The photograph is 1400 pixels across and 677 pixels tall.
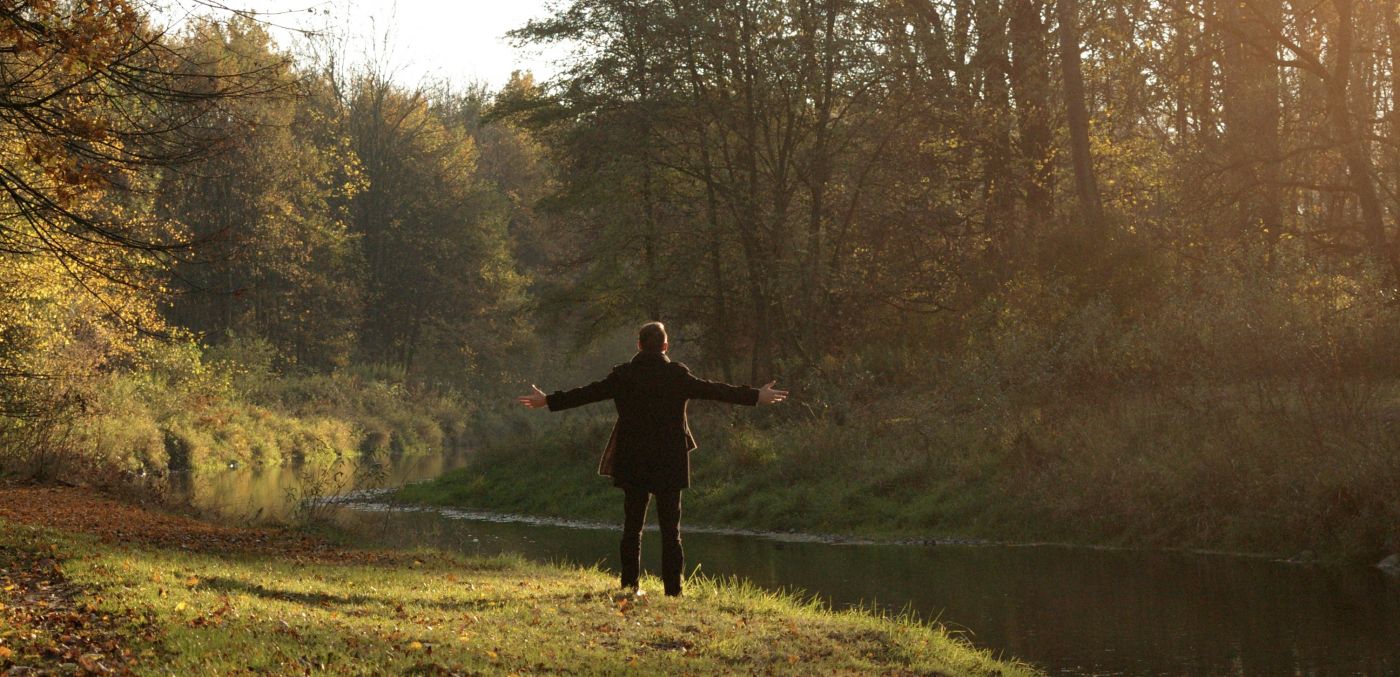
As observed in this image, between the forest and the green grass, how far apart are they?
128 inches

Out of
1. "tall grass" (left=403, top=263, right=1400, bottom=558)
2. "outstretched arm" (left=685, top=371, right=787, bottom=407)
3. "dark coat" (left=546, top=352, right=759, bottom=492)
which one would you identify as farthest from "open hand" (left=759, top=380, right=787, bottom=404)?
"tall grass" (left=403, top=263, right=1400, bottom=558)

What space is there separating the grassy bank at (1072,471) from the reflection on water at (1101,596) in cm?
87

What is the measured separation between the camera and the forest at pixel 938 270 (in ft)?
67.8

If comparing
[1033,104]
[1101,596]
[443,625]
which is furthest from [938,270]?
[443,625]

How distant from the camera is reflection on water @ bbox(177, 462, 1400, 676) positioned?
1271 cm

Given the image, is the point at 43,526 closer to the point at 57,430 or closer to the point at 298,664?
the point at 298,664

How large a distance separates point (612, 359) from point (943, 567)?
139 feet

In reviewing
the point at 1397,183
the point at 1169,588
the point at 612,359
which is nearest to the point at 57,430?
the point at 1169,588

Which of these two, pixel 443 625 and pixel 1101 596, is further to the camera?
pixel 1101 596

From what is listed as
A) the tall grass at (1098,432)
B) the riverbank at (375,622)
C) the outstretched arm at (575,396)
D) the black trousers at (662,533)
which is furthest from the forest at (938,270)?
the black trousers at (662,533)

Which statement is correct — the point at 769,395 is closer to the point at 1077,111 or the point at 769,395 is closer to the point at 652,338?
the point at 652,338

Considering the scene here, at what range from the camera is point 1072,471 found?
22000 millimetres

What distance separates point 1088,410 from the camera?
24141 millimetres

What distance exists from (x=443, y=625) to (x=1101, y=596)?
9.20m
